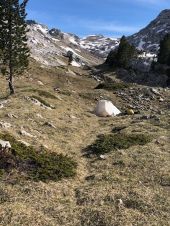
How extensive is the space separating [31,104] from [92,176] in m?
19.2

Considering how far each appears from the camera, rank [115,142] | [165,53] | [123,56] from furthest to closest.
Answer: [165,53] → [123,56] → [115,142]

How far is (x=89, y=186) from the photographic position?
20172 millimetres

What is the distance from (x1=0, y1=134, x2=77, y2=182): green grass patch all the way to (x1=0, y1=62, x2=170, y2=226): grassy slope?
1.95ft

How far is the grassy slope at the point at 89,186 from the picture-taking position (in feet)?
54.1

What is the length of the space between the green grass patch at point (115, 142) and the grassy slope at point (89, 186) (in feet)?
2.38

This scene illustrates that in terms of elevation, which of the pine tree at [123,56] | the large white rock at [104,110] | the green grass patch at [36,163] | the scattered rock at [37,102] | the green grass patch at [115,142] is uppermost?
the green grass patch at [36,163]

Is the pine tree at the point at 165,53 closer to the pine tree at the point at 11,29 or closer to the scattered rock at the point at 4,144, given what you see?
the pine tree at the point at 11,29

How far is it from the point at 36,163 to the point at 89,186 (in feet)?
11.2

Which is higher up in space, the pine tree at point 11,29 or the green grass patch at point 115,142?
the pine tree at point 11,29

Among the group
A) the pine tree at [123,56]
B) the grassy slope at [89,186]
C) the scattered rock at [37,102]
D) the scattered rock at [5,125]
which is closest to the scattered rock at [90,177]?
the grassy slope at [89,186]

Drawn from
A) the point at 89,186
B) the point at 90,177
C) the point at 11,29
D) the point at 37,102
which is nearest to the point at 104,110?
the point at 37,102

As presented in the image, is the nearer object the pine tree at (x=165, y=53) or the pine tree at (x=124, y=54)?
the pine tree at (x=124, y=54)

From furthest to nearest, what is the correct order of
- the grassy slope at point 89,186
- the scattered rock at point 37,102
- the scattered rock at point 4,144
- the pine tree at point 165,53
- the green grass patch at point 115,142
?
the pine tree at point 165,53
the scattered rock at point 37,102
the green grass patch at point 115,142
the scattered rock at point 4,144
the grassy slope at point 89,186

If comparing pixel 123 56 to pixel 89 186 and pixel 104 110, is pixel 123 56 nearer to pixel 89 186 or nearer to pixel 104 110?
pixel 104 110
